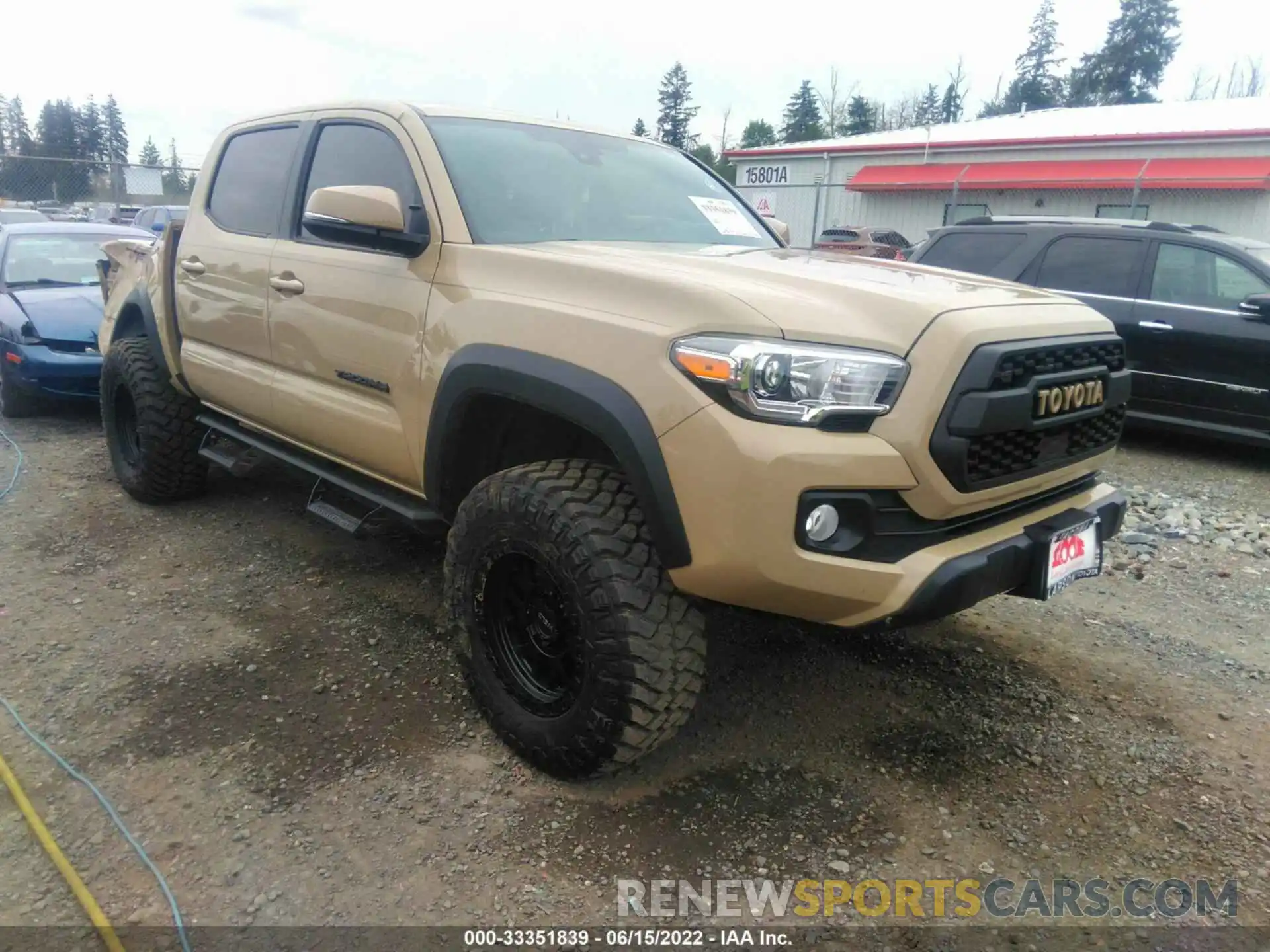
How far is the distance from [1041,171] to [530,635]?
820 inches

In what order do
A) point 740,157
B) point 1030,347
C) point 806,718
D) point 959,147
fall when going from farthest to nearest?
point 740,157, point 959,147, point 806,718, point 1030,347

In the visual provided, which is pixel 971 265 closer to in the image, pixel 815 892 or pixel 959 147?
pixel 815 892

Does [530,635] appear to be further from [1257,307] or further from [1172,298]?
[1172,298]

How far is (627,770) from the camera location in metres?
2.73

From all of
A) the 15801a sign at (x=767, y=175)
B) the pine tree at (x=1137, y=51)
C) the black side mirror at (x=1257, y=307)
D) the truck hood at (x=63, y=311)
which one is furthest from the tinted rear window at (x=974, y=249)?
the pine tree at (x=1137, y=51)

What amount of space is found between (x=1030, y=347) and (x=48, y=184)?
26932 millimetres

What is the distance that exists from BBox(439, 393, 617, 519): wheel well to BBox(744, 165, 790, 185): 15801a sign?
2473cm

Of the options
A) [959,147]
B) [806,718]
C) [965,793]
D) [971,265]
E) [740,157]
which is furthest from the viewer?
[740,157]

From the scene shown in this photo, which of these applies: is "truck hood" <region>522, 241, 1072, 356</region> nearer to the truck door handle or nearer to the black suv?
the truck door handle

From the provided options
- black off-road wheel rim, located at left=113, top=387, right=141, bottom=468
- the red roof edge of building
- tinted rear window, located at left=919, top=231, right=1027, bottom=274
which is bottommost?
black off-road wheel rim, located at left=113, top=387, right=141, bottom=468

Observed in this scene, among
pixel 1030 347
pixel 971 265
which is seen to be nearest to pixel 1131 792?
pixel 1030 347

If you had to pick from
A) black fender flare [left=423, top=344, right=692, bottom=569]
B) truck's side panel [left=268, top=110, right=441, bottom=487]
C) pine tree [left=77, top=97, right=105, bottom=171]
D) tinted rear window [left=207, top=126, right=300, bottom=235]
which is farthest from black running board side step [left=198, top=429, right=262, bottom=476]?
pine tree [left=77, top=97, right=105, bottom=171]

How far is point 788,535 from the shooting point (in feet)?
7.02

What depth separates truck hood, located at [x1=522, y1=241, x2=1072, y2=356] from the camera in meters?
2.25
